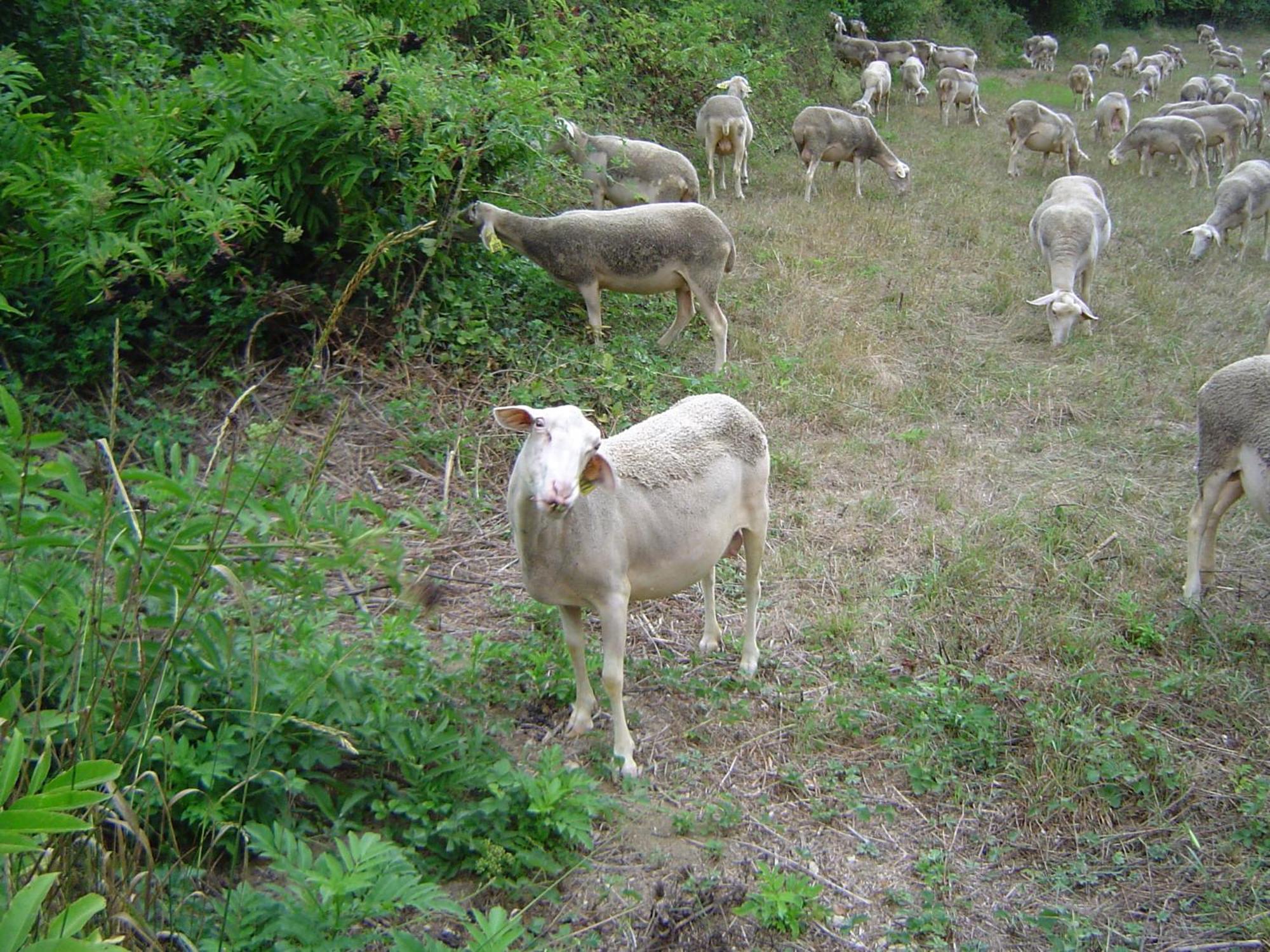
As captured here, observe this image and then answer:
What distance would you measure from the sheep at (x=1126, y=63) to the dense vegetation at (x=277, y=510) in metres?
25.5

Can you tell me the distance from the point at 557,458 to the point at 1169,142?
1769 centimetres

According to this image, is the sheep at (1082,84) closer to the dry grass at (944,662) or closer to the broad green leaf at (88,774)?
the dry grass at (944,662)

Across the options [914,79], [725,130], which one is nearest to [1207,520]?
[725,130]

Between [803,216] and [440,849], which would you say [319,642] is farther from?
[803,216]

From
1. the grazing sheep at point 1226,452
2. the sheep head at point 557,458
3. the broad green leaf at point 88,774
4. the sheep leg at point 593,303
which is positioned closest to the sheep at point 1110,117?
the sheep leg at point 593,303

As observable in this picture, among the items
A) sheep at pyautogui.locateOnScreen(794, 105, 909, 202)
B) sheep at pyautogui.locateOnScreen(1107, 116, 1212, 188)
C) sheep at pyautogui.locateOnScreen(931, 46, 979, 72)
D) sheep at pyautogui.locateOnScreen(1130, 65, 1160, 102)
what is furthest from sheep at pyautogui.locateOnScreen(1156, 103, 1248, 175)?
sheep at pyautogui.locateOnScreen(1130, 65, 1160, 102)

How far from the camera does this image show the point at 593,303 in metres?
8.23

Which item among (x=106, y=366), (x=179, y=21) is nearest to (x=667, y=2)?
(x=179, y=21)

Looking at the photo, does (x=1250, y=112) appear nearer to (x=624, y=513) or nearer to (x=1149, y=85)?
(x=1149, y=85)

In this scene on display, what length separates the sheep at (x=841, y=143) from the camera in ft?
48.7

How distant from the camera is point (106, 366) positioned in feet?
22.5

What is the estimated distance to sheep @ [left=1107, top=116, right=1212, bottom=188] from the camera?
57.3 feet

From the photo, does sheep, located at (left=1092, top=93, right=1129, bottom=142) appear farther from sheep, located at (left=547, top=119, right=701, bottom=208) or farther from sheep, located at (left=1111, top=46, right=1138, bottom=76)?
sheep, located at (left=547, top=119, right=701, bottom=208)

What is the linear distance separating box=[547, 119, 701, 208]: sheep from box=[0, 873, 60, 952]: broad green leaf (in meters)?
9.98
